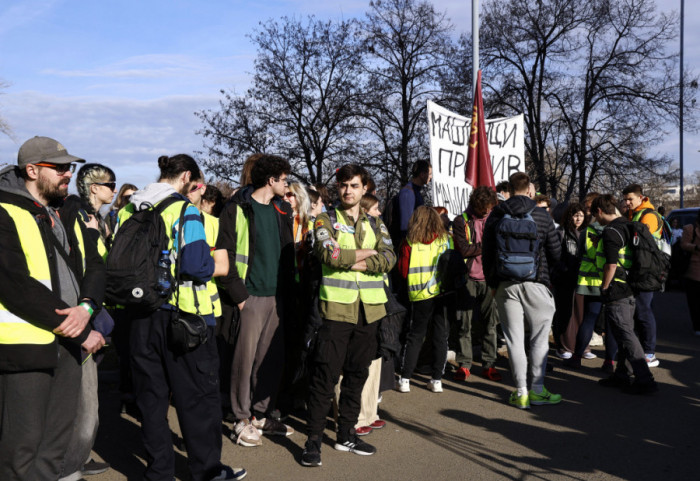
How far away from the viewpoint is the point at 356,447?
501cm

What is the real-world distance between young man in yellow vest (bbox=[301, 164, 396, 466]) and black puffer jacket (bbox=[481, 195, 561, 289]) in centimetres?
161

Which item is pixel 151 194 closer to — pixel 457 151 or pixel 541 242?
pixel 541 242

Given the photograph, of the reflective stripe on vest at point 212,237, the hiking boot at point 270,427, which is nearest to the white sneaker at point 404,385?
the hiking boot at point 270,427

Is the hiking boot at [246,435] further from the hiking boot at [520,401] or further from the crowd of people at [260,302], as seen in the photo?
the hiking boot at [520,401]

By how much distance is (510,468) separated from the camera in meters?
4.64

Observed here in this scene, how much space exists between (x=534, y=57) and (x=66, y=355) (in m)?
26.8

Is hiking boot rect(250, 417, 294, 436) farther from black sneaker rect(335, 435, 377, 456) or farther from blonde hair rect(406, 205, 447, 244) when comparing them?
blonde hair rect(406, 205, 447, 244)

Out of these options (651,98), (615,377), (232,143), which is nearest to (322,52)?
(232,143)

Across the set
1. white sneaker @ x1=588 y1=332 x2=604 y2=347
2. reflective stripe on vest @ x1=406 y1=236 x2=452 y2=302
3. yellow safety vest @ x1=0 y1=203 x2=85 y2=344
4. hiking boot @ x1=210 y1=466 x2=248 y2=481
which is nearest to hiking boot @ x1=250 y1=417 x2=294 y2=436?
hiking boot @ x1=210 y1=466 x2=248 y2=481

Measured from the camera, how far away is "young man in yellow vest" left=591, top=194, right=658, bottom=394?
652 cm

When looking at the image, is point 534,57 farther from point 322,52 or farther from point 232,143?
point 232,143

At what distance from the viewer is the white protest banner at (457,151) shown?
30.8 ft

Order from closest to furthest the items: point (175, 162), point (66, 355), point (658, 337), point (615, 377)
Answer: point (66, 355) < point (175, 162) < point (615, 377) < point (658, 337)

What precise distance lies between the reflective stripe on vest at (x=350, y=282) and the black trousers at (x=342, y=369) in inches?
6.0
